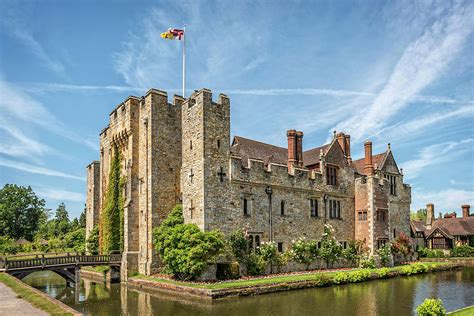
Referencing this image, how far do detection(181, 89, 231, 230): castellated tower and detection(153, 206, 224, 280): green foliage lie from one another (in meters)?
1.60

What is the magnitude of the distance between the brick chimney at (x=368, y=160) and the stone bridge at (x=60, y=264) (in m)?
25.2

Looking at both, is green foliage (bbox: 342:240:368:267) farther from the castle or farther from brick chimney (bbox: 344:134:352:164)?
brick chimney (bbox: 344:134:352:164)

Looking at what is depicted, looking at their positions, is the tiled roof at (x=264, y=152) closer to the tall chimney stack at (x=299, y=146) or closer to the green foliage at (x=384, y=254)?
the tall chimney stack at (x=299, y=146)

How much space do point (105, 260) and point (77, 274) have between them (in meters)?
3.17

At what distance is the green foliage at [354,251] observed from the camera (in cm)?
3609

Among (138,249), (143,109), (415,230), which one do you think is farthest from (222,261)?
(415,230)

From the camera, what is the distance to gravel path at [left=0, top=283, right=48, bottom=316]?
14.2m

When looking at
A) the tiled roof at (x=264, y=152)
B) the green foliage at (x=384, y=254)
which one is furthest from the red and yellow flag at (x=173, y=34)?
the green foliage at (x=384, y=254)

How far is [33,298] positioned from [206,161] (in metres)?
14.5

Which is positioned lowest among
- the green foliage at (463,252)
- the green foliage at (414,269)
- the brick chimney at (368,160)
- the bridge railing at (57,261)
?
the green foliage at (463,252)

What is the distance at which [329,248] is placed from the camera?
3444cm

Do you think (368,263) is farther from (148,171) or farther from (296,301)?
(148,171)

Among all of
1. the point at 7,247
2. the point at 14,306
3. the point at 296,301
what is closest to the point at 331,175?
the point at 296,301

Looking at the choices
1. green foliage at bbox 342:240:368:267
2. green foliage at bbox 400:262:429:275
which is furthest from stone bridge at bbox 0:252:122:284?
green foliage at bbox 400:262:429:275
